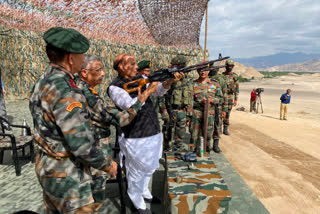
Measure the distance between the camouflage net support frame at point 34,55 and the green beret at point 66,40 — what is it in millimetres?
8067

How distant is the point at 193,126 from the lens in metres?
4.56

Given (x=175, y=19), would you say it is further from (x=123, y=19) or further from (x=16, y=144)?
(x=16, y=144)

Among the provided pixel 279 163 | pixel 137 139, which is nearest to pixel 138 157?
pixel 137 139

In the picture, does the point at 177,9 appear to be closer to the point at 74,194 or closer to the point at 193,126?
the point at 193,126

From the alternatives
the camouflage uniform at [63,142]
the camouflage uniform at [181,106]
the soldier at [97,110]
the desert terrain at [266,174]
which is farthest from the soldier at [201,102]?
the camouflage uniform at [63,142]

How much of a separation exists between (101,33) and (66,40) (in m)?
9.55

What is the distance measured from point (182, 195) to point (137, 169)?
603 mm

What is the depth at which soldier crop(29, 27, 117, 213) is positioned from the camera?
1338mm

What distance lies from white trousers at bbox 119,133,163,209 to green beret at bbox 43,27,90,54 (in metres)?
1.35

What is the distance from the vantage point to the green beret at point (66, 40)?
136 cm

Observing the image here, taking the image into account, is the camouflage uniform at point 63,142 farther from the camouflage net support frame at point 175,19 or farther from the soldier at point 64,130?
the camouflage net support frame at point 175,19

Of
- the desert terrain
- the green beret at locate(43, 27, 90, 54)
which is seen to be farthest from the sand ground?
the green beret at locate(43, 27, 90, 54)

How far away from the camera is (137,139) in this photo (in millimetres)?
2506

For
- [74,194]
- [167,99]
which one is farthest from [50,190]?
[167,99]
